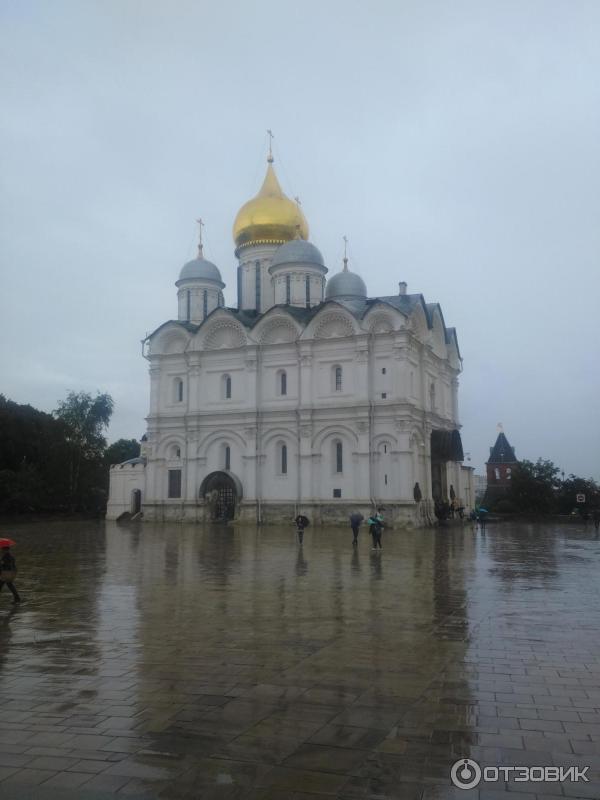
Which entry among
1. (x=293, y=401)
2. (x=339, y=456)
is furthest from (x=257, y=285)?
(x=339, y=456)

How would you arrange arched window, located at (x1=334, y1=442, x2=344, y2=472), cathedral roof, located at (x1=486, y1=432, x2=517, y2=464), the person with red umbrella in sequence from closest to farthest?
the person with red umbrella → arched window, located at (x1=334, y1=442, x2=344, y2=472) → cathedral roof, located at (x1=486, y1=432, x2=517, y2=464)

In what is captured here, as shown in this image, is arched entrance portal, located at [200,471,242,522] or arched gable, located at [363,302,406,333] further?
arched entrance portal, located at [200,471,242,522]

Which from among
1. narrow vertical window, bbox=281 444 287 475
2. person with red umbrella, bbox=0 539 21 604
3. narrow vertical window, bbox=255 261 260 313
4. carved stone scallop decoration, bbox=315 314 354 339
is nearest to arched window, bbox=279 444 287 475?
narrow vertical window, bbox=281 444 287 475

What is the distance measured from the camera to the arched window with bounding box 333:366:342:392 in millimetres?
39312

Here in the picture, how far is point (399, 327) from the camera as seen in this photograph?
37.9 meters

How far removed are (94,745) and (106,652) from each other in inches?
114

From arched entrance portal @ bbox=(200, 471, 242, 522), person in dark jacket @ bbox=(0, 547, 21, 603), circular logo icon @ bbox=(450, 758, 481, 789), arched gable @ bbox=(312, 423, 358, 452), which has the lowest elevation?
circular logo icon @ bbox=(450, 758, 481, 789)

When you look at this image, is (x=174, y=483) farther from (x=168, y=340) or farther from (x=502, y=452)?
(x=502, y=452)

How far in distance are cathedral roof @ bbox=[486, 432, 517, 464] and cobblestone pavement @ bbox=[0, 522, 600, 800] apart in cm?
6370

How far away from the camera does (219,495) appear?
41.5 meters

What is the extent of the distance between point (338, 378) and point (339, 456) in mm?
4290

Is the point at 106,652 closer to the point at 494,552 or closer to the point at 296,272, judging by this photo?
the point at 494,552

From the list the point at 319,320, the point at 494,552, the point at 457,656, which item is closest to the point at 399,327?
the point at 319,320

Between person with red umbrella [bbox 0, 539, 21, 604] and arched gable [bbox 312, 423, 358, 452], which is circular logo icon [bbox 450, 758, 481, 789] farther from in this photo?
arched gable [bbox 312, 423, 358, 452]
